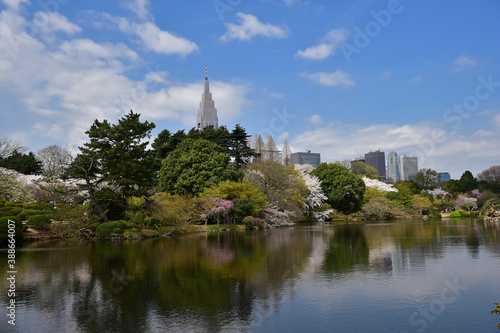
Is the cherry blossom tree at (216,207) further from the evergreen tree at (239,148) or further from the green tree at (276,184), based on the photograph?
the evergreen tree at (239,148)

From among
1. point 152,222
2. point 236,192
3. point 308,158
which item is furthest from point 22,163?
point 308,158

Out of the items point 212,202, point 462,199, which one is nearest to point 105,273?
point 212,202

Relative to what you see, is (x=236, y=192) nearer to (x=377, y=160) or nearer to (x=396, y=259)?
(x=396, y=259)

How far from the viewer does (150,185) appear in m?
27.1

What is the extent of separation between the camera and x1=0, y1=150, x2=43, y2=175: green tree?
54.4m

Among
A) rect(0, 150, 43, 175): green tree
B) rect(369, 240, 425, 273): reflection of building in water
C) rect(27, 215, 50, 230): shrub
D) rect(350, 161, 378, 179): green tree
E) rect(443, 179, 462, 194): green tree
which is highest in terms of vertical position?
rect(0, 150, 43, 175): green tree

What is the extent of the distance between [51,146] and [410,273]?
236ft

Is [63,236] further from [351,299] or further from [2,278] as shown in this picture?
[351,299]

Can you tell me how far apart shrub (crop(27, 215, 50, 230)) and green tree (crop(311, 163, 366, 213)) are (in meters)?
37.5

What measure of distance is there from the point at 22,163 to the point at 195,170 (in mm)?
36321

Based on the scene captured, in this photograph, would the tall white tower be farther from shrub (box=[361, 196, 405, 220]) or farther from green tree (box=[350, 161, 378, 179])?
shrub (box=[361, 196, 405, 220])

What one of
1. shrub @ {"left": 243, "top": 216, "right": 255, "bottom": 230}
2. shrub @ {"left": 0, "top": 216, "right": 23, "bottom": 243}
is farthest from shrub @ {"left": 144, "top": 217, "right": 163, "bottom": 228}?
shrub @ {"left": 243, "top": 216, "right": 255, "bottom": 230}

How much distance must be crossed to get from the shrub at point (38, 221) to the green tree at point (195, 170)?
14.2 m

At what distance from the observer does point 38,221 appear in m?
25.6
